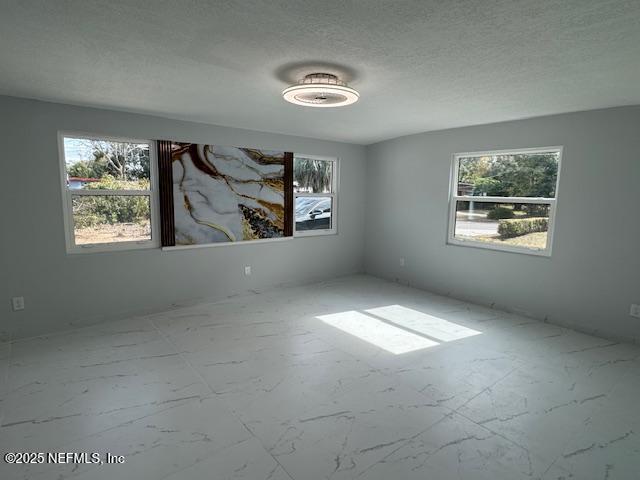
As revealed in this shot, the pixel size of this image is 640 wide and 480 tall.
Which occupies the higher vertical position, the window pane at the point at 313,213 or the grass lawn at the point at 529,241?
the window pane at the point at 313,213

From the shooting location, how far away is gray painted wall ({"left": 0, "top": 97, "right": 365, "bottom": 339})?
126 inches

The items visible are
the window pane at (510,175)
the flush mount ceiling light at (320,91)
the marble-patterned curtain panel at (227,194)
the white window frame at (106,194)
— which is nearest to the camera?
the flush mount ceiling light at (320,91)

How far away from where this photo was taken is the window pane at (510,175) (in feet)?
12.7

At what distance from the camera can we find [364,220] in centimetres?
605

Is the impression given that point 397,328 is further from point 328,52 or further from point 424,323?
point 328,52

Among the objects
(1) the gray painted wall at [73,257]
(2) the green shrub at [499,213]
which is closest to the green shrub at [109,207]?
(1) the gray painted wall at [73,257]

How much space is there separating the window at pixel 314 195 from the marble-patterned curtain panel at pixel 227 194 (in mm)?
267

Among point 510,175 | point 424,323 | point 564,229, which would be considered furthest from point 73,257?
point 564,229

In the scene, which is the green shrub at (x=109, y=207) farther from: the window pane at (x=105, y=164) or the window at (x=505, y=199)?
the window at (x=505, y=199)

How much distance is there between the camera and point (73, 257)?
3.53 metres

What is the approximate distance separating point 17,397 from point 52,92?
2.42 metres

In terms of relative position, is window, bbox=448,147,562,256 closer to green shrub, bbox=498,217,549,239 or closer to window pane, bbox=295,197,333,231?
green shrub, bbox=498,217,549,239

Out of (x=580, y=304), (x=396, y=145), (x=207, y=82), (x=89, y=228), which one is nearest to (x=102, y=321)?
(x=89, y=228)

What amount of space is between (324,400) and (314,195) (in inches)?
140
